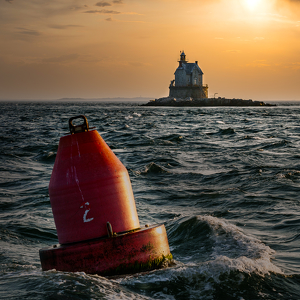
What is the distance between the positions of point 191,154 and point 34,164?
5.63 meters

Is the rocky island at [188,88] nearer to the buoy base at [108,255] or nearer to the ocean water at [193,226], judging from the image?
the ocean water at [193,226]

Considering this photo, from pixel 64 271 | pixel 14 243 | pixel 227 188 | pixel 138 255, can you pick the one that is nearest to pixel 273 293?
pixel 138 255

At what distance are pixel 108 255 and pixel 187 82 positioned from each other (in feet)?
360

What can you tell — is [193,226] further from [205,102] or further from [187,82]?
[205,102]

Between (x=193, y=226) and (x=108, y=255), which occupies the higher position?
(x=108, y=255)

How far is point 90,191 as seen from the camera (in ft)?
12.3

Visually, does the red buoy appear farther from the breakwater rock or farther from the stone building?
the stone building

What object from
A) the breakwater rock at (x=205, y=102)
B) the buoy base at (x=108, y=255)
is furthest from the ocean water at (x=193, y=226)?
the breakwater rock at (x=205, y=102)

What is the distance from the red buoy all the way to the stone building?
10744cm

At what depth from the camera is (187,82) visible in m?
111

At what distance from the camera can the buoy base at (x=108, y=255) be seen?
3.54 m

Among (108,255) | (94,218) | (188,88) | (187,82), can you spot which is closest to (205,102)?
(188,88)

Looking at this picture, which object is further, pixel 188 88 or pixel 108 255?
pixel 188 88

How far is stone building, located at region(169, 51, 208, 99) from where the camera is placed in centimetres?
10906
